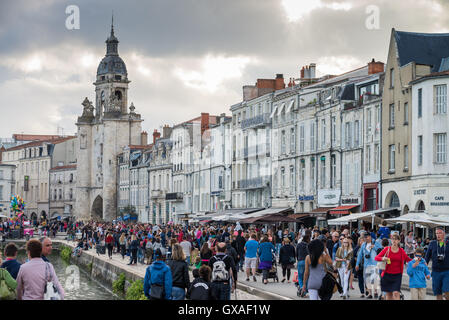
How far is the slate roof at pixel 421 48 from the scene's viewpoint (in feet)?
139

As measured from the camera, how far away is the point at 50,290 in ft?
36.0

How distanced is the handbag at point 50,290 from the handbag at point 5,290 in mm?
477

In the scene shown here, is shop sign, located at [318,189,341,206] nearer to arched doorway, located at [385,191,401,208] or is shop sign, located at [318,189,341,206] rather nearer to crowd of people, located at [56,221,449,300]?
arched doorway, located at [385,191,401,208]

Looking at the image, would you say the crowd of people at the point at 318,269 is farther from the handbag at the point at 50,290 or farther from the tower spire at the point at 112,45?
the tower spire at the point at 112,45

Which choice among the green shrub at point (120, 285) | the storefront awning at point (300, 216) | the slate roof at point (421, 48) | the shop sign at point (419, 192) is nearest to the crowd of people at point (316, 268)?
the green shrub at point (120, 285)

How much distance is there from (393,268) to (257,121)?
154 feet

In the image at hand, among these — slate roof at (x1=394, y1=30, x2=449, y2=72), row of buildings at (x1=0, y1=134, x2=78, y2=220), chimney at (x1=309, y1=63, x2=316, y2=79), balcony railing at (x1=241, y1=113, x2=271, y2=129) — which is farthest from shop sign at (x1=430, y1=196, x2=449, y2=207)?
row of buildings at (x1=0, y1=134, x2=78, y2=220)

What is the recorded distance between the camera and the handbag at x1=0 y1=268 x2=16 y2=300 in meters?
11.1

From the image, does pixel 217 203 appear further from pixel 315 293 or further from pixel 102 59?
pixel 315 293

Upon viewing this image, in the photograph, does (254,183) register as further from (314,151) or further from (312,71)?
(314,151)

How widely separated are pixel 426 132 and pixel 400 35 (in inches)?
267

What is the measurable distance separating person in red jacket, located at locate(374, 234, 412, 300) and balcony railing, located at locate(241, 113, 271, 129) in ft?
147

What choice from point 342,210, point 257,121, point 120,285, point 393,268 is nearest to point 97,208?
point 257,121
